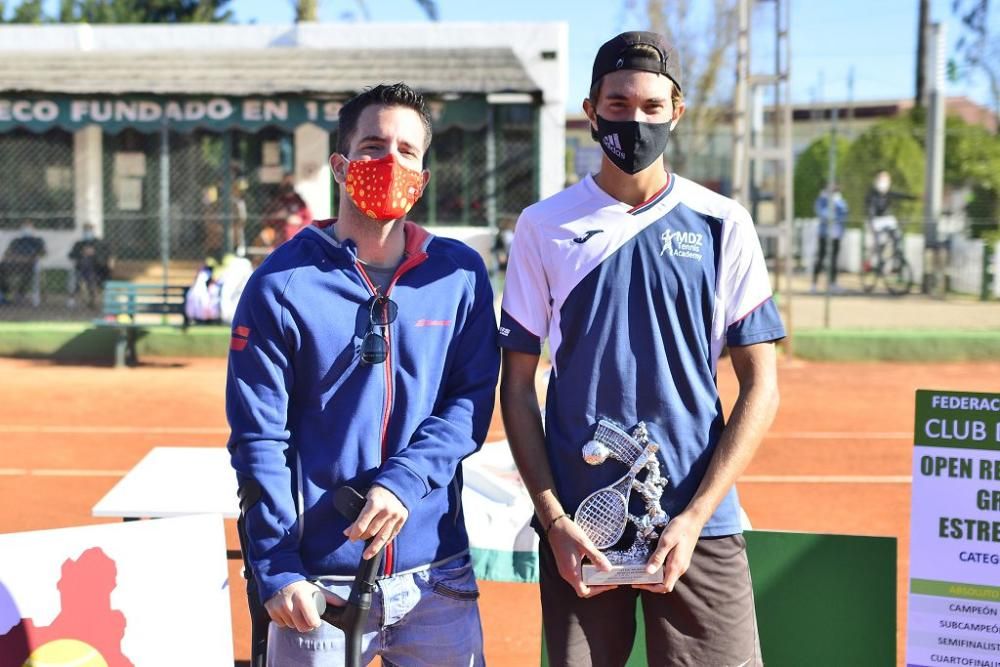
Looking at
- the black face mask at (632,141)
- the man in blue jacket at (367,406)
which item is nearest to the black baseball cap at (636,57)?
the black face mask at (632,141)

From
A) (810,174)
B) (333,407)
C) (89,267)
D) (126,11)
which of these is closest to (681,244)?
(333,407)

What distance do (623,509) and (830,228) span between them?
55.5ft

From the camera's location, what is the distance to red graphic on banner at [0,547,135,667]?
10.6 feet

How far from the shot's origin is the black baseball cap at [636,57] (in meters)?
2.75

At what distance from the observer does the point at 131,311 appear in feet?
46.5

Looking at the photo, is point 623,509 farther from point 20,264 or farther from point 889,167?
point 889,167

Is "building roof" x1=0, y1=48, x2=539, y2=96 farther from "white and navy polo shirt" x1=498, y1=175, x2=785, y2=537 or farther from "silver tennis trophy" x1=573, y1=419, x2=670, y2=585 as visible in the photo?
"silver tennis trophy" x1=573, y1=419, x2=670, y2=585

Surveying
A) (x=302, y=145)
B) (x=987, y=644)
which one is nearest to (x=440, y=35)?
(x=302, y=145)

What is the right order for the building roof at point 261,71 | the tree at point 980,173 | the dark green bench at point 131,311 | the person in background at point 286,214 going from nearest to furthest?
the dark green bench at point 131,311
the person in background at point 286,214
the building roof at point 261,71
the tree at point 980,173

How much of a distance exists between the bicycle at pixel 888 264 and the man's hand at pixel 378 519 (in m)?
18.7

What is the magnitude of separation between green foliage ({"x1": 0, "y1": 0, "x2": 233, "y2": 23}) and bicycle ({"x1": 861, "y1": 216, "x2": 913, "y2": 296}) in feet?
102

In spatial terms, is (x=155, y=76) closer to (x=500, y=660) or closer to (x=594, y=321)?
(x=500, y=660)

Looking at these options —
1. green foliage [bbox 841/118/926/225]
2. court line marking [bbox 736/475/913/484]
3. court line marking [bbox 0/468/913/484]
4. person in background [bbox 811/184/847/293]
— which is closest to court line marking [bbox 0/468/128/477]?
court line marking [bbox 0/468/913/484]

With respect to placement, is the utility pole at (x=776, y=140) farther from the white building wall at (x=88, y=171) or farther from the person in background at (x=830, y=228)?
the white building wall at (x=88, y=171)
